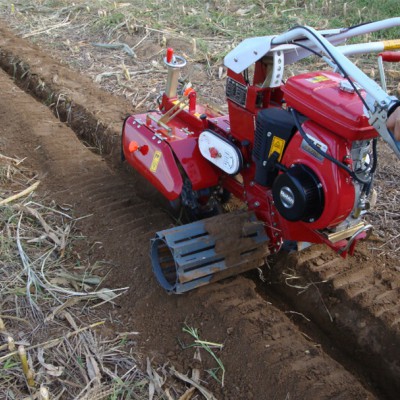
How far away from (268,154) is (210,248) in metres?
0.72

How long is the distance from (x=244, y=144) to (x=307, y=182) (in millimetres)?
783

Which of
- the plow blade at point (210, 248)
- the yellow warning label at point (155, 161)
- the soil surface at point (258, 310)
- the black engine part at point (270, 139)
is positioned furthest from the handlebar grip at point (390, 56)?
the yellow warning label at point (155, 161)

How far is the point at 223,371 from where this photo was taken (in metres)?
3.13

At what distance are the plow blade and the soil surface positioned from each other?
20 centimetres

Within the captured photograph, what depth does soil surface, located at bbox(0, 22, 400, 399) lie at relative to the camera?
3111 mm

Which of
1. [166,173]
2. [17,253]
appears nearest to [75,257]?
[17,253]

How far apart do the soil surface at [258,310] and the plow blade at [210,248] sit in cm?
20

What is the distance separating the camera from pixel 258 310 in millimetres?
3516

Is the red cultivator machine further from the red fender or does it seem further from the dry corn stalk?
the dry corn stalk

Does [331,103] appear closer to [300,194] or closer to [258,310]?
[300,194]

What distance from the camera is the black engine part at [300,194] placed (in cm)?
285

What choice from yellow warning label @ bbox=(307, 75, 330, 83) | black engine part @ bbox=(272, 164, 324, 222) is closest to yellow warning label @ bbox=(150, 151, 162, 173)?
black engine part @ bbox=(272, 164, 324, 222)

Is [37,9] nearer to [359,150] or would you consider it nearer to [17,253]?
[17,253]

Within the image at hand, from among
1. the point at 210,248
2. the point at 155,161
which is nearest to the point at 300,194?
the point at 210,248
